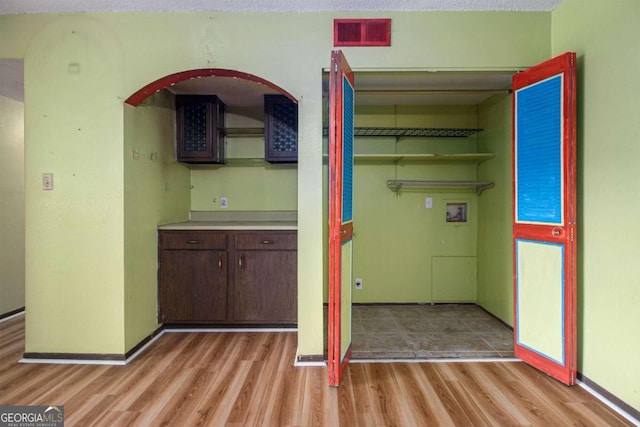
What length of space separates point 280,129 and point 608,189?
2.66 meters

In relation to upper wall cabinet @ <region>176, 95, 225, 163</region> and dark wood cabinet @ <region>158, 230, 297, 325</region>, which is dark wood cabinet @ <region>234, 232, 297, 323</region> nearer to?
dark wood cabinet @ <region>158, 230, 297, 325</region>

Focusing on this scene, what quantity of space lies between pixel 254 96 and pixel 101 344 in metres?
2.57

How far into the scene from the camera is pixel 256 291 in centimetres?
303

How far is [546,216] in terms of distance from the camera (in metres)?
2.21

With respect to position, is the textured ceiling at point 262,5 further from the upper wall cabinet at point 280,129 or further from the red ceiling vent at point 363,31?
the upper wall cabinet at point 280,129

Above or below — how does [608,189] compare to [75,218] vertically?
above

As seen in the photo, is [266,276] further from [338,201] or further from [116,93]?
[116,93]

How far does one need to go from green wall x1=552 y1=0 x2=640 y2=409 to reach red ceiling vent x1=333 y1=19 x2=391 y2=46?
1221 mm

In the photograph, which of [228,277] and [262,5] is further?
[228,277]

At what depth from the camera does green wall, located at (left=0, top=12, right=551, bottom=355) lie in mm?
2387

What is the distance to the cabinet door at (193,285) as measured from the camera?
3.02 m

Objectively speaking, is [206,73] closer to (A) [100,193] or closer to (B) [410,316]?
(A) [100,193]

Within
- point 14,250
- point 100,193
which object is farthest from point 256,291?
point 14,250

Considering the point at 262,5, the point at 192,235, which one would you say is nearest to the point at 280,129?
the point at 262,5
